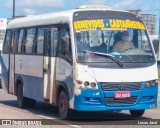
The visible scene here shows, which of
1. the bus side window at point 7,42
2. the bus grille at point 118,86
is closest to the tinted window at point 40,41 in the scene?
the bus grille at point 118,86

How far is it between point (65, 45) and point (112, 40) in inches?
47.1

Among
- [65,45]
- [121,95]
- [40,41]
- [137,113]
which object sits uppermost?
[40,41]

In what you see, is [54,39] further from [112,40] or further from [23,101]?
[23,101]

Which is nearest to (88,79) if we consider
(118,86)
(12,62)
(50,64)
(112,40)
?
(118,86)

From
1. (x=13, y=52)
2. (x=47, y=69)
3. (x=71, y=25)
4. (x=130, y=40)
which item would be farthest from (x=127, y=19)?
(x=13, y=52)

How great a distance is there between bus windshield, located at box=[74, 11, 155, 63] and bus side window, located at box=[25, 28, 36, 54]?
3.28 metres

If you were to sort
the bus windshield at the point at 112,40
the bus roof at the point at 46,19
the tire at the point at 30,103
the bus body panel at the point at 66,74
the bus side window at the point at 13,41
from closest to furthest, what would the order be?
1. the bus body panel at the point at 66,74
2. the bus windshield at the point at 112,40
3. the bus roof at the point at 46,19
4. the tire at the point at 30,103
5. the bus side window at the point at 13,41

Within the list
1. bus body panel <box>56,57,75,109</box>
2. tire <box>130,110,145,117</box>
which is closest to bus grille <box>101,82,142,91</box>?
bus body panel <box>56,57,75,109</box>

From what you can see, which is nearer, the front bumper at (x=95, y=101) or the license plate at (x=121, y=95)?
the front bumper at (x=95, y=101)

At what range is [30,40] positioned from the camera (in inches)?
718

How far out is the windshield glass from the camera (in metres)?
14.6

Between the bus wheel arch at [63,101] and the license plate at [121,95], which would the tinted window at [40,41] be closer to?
the bus wheel arch at [63,101]

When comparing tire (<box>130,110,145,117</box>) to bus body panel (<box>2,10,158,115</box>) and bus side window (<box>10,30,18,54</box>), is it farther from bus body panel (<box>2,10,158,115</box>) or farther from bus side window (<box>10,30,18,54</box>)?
bus side window (<box>10,30,18,54</box>)

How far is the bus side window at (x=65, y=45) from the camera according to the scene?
14798mm
